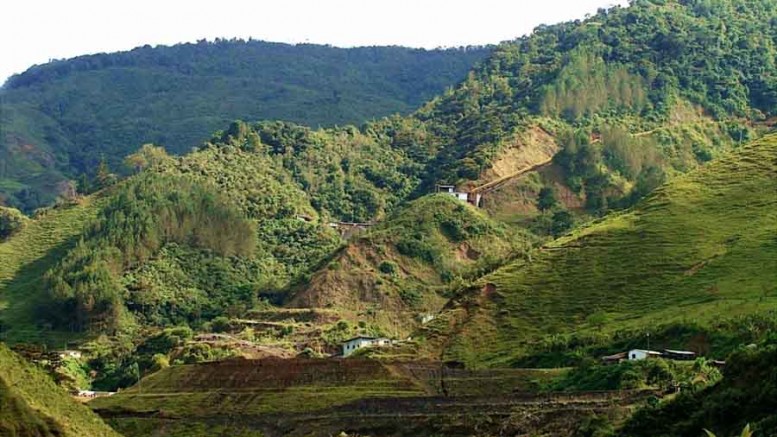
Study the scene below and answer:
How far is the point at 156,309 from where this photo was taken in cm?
12294

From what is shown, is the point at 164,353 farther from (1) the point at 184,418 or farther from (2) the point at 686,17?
(2) the point at 686,17

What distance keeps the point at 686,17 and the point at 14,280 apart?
75014mm

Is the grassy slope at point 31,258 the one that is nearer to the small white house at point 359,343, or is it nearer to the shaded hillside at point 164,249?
the shaded hillside at point 164,249

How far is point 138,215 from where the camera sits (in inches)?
5103

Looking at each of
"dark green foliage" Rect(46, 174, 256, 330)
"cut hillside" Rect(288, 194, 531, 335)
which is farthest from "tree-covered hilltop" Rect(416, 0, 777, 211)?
"dark green foliage" Rect(46, 174, 256, 330)

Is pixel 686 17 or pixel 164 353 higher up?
pixel 686 17

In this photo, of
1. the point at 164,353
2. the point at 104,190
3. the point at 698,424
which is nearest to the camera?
the point at 698,424

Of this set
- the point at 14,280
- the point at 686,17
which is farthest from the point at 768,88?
the point at 14,280

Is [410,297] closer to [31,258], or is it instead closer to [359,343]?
[359,343]

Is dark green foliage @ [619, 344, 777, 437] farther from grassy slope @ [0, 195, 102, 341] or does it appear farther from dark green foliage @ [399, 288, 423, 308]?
grassy slope @ [0, 195, 102, 341]

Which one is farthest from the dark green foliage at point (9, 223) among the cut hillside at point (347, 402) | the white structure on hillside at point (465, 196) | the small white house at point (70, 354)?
the cut hillside at point (347, 402)

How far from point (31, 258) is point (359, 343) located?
142ft

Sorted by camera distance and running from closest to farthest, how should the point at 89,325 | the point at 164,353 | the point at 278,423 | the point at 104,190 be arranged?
the point at 278,423, the point at 164,353, the point at 89,325, the point at 104,190

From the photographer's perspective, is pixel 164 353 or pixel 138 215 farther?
pixel 138 215
